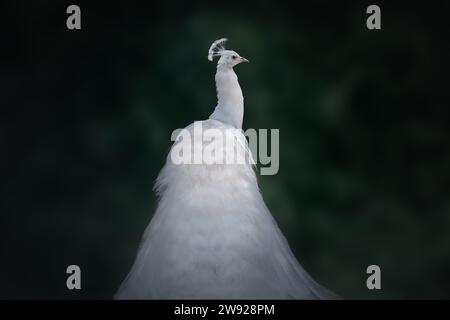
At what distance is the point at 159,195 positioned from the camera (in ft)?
12.4

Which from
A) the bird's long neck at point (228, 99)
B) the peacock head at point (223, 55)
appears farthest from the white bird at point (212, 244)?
the peacock head at point (223, 55)

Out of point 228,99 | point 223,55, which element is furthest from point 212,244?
point 223,55

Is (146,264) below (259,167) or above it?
below

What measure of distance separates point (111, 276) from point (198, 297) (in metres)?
2.95

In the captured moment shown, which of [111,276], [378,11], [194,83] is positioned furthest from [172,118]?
[378,11]

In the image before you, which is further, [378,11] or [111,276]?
[111,276]

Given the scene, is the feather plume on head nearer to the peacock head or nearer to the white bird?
the peacock head

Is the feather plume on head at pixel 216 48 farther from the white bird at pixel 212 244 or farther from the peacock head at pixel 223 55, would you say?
the white bird at pixel 212 244

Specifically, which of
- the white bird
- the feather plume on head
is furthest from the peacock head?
the white bird

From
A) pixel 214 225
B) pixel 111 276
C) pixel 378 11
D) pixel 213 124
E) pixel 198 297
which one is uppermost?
pixel 378 11

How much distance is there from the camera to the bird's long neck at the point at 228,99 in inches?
175

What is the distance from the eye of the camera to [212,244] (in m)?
3.19

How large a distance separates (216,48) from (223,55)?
11cm

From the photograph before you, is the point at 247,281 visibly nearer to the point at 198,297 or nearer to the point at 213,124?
the point at 198,297
